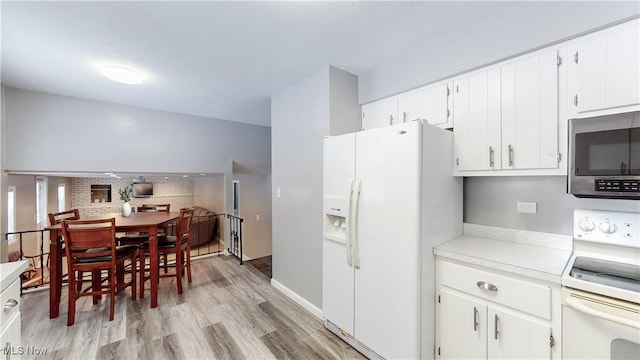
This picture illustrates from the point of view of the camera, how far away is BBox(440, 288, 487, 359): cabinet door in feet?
5.01

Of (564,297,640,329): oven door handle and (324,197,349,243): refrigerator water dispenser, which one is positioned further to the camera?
(324,197,349,243): refrigerator water dispenser

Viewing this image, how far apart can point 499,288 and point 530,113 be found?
1149 mm

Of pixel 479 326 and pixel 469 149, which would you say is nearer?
pixel 479 326

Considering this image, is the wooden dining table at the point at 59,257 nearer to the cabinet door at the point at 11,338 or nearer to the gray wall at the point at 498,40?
the cabinet door at the point at 11,338

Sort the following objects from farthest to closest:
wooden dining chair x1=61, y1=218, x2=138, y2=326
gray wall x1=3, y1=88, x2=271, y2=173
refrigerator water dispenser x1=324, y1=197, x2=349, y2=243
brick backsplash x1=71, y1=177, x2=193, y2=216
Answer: brick backsplash x1=71, y1=177, x2=193, y2=216, gray wall x1=3, y1=88, x2=271, y2=173, wooden dining chair x1=61, y1=218, x2=138, y2=326, refrigerator water dispenser x1=324, y1=197, x2=349, y2=243

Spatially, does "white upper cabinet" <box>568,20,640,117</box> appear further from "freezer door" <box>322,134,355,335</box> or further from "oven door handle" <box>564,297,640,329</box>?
"freezer door" <box>322,134,355,335</box>

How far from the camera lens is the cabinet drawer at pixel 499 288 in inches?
52.2

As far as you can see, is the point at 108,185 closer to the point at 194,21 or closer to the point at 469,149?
the point at 194,21

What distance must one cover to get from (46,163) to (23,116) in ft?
2.01

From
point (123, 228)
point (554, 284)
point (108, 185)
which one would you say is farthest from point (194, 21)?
point (108, 185)

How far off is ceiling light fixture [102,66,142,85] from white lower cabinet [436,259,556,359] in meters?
3.34

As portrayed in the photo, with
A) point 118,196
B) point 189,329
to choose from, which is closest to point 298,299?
point 189,329

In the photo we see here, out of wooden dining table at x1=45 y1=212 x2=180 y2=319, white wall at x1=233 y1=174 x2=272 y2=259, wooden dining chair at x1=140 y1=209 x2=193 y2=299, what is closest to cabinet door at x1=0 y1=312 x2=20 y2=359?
wooden dining table at x1=45 y1=212 x2=180 y2=319

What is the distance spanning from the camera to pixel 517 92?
1679mm
